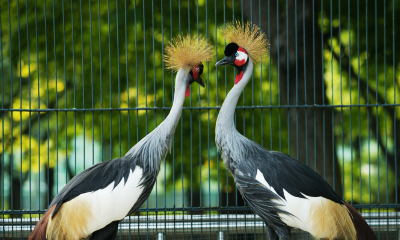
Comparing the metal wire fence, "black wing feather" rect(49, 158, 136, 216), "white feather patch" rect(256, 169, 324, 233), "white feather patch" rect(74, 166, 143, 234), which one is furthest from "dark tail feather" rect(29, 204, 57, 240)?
"white feather patch" rect(256, 169, 324, 233)

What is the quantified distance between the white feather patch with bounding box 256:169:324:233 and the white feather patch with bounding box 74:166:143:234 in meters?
1.27

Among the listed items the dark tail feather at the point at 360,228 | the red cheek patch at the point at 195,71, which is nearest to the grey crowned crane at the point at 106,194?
the red cheek patch at the point at 195,71

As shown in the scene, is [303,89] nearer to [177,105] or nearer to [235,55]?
[235,55]

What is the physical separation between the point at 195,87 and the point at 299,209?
14.8 ft

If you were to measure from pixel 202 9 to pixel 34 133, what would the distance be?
5.17 m

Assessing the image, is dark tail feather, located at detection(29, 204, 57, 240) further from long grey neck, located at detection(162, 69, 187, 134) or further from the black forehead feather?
the black forehead feather

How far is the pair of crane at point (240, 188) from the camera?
371 centimetres

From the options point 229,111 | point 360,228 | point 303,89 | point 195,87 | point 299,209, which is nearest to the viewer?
point 299,209

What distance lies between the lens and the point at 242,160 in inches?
157

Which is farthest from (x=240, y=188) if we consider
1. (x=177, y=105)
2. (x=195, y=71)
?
(x=195, y=71)

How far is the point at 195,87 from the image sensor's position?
7938 mm

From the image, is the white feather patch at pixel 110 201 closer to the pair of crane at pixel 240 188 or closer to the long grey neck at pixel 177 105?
the pair of crane at pixel 240 188

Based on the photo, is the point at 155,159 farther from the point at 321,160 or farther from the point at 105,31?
the point at 105,31

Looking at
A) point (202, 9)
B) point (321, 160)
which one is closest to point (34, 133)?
point (202, 9)
